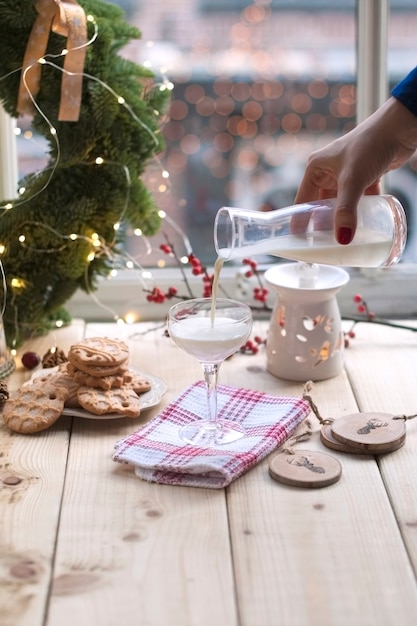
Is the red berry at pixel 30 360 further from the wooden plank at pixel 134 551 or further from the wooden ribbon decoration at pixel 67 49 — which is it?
the wooden ribbon decoration at pixel 67 49

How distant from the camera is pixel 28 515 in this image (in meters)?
1.28

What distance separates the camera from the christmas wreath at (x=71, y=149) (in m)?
1.75

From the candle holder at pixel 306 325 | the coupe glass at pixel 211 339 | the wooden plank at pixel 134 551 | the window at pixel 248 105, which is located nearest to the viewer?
the wooden plank at pixel 134 551

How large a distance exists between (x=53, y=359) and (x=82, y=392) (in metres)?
0.24

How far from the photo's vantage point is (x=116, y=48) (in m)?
1.83

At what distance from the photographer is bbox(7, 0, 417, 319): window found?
2.19 metres

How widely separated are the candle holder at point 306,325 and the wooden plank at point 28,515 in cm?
40

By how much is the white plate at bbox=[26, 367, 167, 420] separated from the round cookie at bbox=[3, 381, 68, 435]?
0.02 meters

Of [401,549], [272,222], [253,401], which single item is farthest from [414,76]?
[401,549]

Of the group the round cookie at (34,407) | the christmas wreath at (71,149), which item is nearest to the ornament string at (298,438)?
the round cookie at (34,407)

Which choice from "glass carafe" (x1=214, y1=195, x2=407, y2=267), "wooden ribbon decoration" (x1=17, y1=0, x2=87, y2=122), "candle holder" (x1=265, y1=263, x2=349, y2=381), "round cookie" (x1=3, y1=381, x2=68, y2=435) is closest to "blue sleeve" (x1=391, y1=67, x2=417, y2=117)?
"glass carafe" (x1=214, y1=195, x2=407, y2=267)

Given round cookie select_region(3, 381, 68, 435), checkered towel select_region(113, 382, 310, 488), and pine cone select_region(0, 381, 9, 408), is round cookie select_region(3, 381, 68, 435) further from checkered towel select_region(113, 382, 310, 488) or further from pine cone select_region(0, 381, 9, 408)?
checkered towel select_region(113, 382, 310, 488)

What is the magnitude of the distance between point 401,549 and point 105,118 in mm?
969

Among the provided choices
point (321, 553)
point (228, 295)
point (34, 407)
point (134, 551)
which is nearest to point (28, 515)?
point (134, 551)
